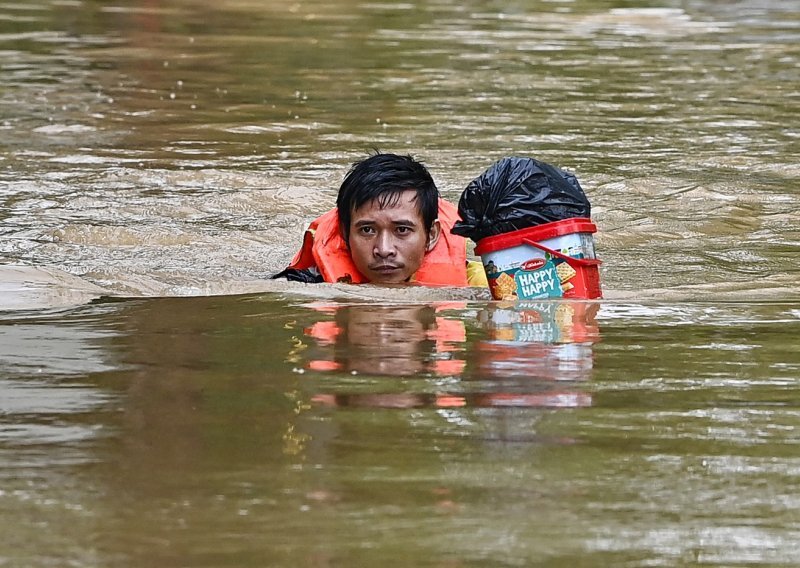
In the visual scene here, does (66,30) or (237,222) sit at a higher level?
(66,30)

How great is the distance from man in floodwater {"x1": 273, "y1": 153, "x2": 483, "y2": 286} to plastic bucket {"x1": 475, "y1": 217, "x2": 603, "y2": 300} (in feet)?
2.33

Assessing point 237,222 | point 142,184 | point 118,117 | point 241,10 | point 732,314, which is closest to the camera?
point 732,314

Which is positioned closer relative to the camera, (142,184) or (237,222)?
(237,222)

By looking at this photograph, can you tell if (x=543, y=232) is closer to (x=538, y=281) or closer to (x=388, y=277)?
(x=538, y=281)

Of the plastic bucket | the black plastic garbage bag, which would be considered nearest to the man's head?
the black plastic garbage bag

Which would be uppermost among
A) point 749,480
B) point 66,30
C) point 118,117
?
point 66,30

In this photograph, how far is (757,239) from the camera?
7461 millimetres

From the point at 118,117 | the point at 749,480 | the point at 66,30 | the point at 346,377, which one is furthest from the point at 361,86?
the point at 749,480

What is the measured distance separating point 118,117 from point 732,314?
7.74 m

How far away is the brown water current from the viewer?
255cm

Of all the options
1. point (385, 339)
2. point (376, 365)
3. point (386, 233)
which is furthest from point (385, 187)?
point (376, 365)

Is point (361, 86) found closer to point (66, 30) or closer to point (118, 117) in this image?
point (118, 117)

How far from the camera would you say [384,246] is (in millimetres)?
5625

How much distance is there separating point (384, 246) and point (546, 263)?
2.84 ft
